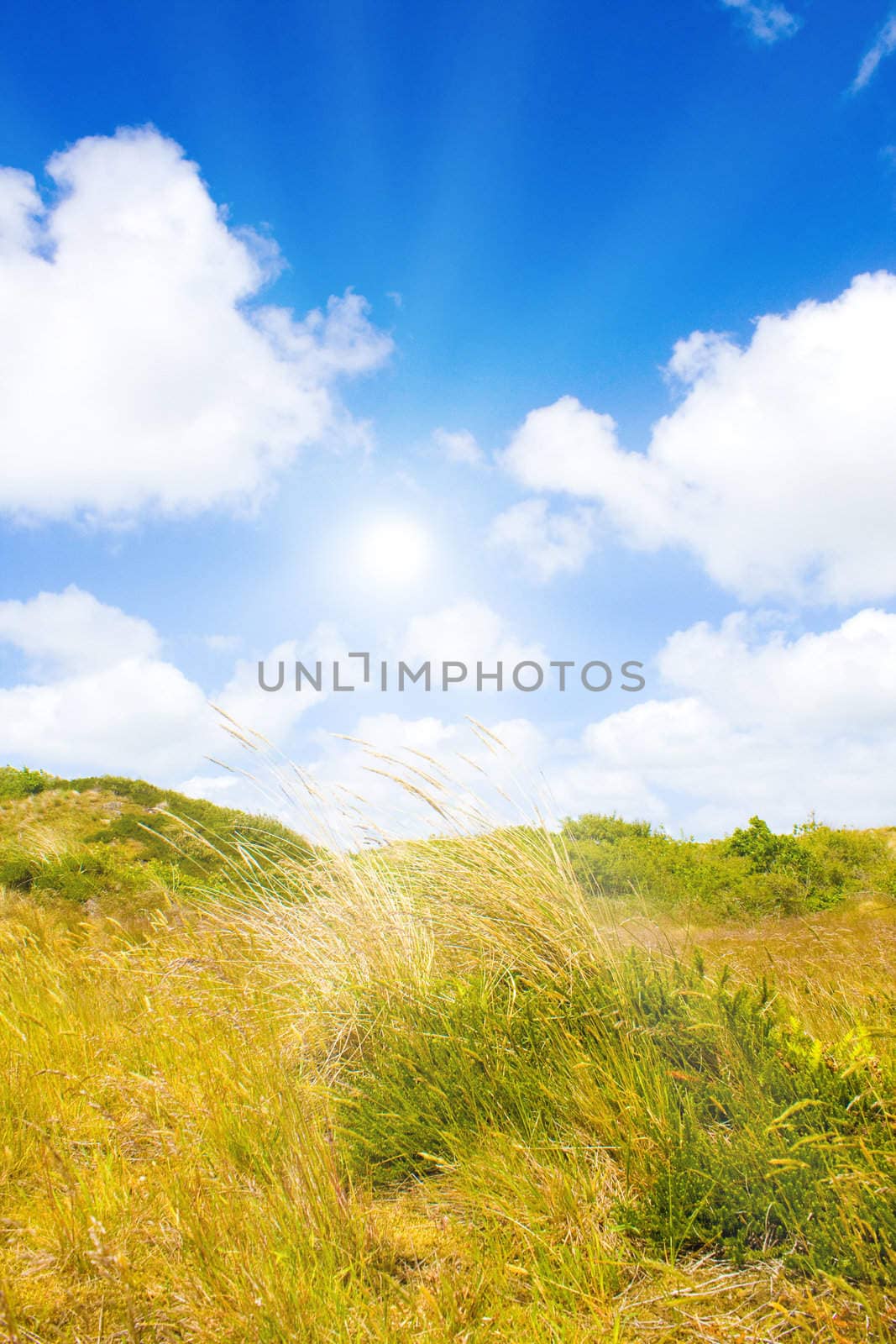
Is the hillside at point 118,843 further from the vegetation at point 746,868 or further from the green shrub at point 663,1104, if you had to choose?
the vegetation at point 746,868

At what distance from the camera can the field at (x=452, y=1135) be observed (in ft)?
5.28

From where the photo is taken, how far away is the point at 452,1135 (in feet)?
7.40

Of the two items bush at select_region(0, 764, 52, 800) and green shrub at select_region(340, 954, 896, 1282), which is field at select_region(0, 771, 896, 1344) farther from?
bush at select_region(0, 764, 52, 800)

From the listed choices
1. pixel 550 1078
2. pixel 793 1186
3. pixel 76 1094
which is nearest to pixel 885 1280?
pixel 793 1186

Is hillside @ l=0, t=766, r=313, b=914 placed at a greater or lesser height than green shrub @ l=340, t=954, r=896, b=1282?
greater

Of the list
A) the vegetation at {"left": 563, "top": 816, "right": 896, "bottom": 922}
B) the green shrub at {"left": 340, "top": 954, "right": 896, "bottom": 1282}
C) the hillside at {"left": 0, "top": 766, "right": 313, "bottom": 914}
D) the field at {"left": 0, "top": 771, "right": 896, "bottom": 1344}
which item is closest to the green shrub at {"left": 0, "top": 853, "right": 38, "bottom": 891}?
the hillside at {"left": 0, "top": 766, "right": 313, "bottom": 914}

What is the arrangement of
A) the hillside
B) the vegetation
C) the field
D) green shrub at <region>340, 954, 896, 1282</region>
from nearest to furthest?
the field
green shrub at <region>340, 954, 896, 1282</region>
the hillside
the vegetation

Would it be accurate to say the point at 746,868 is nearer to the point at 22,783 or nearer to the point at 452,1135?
the point at 452,1135

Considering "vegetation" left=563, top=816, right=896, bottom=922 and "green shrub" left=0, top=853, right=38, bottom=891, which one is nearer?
"green shrub" left=0, top=853, right=38, bottom=891

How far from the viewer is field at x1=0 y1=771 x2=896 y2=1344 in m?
1.61

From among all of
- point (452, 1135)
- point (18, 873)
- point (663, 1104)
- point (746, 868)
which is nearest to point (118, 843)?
point (18, 873)

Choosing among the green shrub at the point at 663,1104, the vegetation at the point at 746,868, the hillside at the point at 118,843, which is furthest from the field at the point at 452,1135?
the vegetation at the point at 746,868

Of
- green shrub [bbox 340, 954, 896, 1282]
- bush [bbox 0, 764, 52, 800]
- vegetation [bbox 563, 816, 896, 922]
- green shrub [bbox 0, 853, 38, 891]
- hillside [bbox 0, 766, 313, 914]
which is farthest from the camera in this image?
bush [bbox 0, 764, 52, 800]

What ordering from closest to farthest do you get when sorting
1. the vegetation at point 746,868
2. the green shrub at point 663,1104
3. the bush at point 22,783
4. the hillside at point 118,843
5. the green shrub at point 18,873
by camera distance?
1. the green shrub at point 663,1104
2. the hillside at point 118,843
3. the green shrub at point 18,873
4. the vegetation at point 746,868
5. the bush at point 22,783
